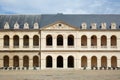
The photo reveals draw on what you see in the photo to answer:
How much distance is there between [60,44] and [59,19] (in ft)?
17.2

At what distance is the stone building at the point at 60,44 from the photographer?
6762 cm

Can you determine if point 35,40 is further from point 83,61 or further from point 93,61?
point 93,61

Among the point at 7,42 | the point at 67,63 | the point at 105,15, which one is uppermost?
the point at 105,15

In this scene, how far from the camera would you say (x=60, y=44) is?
227 feet

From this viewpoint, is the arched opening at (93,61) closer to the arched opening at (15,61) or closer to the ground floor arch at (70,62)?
the ground floor arch at (70,62)

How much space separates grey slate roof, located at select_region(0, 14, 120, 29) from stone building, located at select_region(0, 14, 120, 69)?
33 centimetres

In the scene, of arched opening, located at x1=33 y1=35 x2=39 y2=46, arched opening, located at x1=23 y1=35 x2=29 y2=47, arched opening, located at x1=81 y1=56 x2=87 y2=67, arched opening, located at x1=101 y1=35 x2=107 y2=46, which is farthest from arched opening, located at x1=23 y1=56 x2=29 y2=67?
arched opening, located at x1=101 y1=35 x2=107 y2=46

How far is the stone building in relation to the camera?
6762 cm

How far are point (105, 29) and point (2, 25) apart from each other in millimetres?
21051

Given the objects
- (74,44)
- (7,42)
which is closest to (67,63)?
(74,44)

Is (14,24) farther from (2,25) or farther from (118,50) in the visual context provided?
(118,50)

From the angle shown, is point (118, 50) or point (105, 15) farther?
point (105, 15)

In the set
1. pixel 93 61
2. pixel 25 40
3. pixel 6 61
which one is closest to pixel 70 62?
pixel 93 61

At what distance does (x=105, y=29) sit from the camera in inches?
2675
